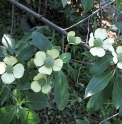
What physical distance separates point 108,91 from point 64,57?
231mm

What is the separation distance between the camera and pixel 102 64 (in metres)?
0.69

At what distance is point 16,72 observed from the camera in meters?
0.70

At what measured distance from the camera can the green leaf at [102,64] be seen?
0.69 m

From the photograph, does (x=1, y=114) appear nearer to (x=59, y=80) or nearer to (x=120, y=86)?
(x=59, y=80)

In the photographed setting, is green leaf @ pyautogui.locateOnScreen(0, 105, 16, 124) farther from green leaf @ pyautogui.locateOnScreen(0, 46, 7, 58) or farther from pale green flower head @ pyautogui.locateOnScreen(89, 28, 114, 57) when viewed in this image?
pale green flower head @ pyautogui.locateOnScreen(89, 28, 114, 57)

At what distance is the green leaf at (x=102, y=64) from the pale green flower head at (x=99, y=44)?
0.7 inches

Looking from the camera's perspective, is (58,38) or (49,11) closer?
(58,38)

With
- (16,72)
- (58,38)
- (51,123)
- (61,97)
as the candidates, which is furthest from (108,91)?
(58,38)

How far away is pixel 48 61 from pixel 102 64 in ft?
0.54

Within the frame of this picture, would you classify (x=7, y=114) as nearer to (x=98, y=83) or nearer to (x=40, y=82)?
(x=40, y=82)

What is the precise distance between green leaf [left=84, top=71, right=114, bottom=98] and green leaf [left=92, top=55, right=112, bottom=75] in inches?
1.1

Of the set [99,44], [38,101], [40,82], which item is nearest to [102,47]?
[99,44]

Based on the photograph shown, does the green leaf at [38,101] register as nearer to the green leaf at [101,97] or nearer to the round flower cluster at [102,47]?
the green leaf at [101,97]

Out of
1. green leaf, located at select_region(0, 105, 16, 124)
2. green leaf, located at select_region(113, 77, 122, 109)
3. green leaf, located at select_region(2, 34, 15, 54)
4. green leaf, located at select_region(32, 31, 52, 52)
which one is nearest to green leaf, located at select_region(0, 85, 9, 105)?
green leaf, located at select_region(0, 105, 16, 124)
